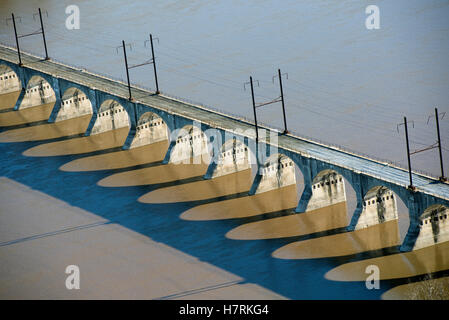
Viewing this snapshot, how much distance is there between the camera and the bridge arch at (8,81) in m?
116

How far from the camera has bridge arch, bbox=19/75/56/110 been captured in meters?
111

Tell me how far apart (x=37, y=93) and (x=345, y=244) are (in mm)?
47579

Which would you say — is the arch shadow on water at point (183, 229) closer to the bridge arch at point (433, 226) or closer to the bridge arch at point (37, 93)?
the bridge arch at point (433, 226)

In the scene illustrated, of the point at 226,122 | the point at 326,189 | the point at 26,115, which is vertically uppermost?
the point at 226,122

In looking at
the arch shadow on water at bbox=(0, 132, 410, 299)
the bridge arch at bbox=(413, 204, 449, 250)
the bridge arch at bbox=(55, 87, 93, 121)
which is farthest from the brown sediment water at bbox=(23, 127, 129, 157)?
the bridge arch at bbox=(413, 204, 449, 250)

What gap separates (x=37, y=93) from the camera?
4414 inches

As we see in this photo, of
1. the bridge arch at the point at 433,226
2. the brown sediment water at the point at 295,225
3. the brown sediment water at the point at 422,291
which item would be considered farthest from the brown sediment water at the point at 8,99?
the brown sediment water at the point at 422,291

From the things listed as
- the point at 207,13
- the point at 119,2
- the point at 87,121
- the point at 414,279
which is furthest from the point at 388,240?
the point at 119,2

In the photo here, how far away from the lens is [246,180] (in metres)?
88.1

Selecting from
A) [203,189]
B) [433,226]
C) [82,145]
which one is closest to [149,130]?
[82,145]

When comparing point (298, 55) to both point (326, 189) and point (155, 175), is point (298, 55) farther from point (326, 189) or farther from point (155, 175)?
point (326, 189)

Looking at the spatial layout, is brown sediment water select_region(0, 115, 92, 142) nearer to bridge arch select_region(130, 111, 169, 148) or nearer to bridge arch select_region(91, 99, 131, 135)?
bridge arch select_region(91, 99, 131, 135)

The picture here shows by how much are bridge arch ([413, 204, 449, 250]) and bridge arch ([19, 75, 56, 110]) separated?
167ft
